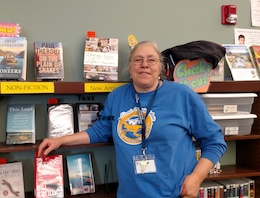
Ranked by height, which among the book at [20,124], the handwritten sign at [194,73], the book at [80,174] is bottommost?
the book at [80,174]

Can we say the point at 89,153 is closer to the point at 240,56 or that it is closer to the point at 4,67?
the point at 4,67

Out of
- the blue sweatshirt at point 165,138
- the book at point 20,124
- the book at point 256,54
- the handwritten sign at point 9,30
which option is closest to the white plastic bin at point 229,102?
the book at point 256,54

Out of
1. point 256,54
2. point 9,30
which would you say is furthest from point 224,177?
point 9,30

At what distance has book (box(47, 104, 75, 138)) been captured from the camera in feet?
6.21

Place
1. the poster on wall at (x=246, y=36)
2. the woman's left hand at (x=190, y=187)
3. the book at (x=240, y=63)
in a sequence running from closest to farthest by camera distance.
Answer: the woman's left hand at (x=190, y=187), the book at (x=240, y=63), the poster on wall at (x=246, y=36)

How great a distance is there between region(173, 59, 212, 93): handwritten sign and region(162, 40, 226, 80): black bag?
38mm

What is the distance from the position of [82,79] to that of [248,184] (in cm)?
148

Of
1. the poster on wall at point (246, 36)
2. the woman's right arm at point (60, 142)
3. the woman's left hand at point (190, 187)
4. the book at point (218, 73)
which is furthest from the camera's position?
the poster on wall at point (246, 36)

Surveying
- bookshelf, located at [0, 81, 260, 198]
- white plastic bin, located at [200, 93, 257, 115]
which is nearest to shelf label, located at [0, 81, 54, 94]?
bookshelf, located at [0, 81, 260, 198]

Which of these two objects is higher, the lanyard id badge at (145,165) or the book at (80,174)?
the lanyard id badge at (145,165)

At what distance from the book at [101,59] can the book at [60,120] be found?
246mm

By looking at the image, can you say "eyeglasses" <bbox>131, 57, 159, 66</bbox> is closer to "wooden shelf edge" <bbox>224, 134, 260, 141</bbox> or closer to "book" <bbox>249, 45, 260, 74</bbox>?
"wooden shelf edge" <bbox>224, 134, 260, 141</bbox>

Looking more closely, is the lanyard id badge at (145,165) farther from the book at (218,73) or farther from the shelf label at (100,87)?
the book at (218,73)

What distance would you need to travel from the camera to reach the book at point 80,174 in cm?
198
